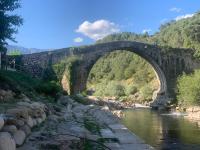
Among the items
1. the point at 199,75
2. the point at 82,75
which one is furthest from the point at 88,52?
the point at 199,75

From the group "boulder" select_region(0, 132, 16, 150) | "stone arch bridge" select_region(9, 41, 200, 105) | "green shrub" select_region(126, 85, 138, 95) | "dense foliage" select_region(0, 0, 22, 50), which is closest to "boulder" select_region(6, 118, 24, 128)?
"boulder" select_region(0, 132, 16, 150)

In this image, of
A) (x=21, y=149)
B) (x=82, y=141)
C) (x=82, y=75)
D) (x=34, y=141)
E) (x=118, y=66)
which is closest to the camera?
(x=21, y=149)

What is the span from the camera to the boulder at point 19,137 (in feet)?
23.6

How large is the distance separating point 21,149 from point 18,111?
5.06 feet

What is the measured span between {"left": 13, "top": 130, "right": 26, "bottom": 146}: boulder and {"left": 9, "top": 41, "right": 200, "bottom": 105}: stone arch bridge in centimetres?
3038

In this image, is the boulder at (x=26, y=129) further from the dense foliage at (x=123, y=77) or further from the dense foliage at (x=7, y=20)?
the dense foliage at (x=123, y=77)

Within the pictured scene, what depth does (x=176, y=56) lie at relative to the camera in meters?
58.5

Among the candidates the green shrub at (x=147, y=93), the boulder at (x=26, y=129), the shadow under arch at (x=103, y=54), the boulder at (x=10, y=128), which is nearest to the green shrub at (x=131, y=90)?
the green shrub at (x=147, y=93)

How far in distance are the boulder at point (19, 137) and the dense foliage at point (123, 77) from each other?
61302 mm

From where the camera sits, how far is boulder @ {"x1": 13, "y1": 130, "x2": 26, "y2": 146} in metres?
7.18

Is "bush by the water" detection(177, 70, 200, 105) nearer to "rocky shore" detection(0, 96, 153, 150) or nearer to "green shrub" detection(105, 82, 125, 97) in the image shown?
"green shrub" detection(105, 82, 125, 97)

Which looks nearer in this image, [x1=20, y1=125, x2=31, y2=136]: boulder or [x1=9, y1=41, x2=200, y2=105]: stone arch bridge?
[x1=20, y1=125, x2=31, y2=136]: boulder

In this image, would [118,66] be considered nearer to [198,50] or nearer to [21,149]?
[198,50]

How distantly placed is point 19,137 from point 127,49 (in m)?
48.6
